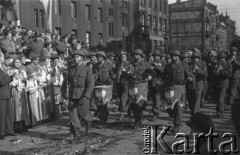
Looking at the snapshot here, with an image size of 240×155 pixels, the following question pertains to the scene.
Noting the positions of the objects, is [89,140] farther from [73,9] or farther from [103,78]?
[73,9]

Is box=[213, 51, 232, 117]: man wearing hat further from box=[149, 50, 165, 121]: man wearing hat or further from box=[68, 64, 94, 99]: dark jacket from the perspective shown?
box=[68, 64, 94, 99]: dark jacket

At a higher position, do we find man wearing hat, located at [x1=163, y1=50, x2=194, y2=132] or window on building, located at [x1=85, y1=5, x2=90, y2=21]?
window on building, located at [x1=85, y1=5, x2=90, y2=21]

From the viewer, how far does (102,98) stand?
37.4 ft

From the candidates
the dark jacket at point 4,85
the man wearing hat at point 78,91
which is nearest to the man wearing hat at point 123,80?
the man wearing hat at point 78,91

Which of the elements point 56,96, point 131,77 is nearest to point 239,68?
point 131,77

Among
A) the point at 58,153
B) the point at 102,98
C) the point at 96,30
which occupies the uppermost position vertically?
the point at 96,30

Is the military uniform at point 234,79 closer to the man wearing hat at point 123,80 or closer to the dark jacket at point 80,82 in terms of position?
the man wearing hat at point 123,80

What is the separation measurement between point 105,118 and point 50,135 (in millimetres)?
2203

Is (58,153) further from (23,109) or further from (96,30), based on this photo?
(96,30)

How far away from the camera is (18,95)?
10.6 m

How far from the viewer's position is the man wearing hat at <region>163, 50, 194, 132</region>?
10.5 meters

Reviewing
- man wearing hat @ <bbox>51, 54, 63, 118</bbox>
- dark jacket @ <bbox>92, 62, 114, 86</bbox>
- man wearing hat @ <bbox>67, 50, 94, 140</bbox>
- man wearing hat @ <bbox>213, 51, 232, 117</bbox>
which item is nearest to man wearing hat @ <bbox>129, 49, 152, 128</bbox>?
dark jacket @ <bbox>92, 62, 114, 86</bbox>

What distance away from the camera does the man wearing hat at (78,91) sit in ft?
→ 30.1

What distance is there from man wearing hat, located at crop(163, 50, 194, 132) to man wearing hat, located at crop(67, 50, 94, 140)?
2264 millimetres
